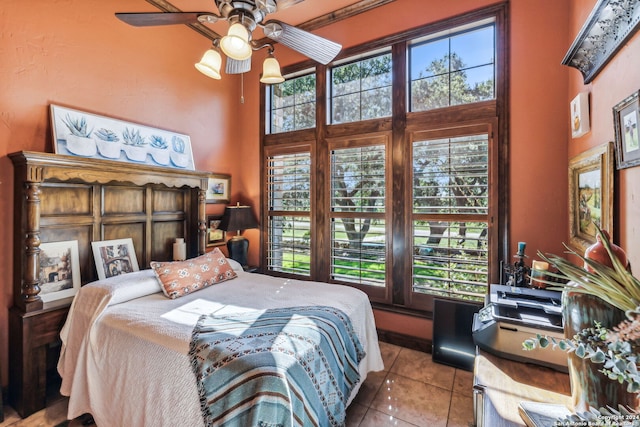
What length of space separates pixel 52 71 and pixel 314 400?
9.78 ft

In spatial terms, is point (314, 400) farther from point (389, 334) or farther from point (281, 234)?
point (281, 234)

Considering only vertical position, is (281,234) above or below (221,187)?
below

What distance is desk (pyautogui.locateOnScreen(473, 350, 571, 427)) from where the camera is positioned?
0.93 m

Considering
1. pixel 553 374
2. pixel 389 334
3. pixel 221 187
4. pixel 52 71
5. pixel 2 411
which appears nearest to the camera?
pixel 553 374

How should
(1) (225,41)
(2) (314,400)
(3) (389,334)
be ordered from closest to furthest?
(2) (314,400), (1) (225,41), (3) (389,334)

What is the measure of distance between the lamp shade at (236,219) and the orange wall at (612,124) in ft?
10.3

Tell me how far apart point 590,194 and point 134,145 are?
3.51 m

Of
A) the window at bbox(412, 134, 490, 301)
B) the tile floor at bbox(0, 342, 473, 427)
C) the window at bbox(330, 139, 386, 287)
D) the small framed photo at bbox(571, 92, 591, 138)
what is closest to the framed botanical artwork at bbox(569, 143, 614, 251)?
the small framed photo at bbox(571, 92, 591, 138)

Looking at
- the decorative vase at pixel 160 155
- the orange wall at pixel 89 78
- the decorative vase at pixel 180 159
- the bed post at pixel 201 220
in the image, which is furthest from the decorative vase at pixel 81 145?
the bed post at pixel 201 220

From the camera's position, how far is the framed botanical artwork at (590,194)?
55.7 inches

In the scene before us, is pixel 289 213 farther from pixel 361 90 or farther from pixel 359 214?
pixel 361 90

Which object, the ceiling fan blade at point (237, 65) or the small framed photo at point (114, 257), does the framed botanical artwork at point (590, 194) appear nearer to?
the ceiling fan blade at point (237, 65)

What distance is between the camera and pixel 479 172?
2.55m

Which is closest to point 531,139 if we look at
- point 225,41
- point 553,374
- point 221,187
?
point 553,374
